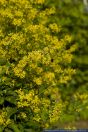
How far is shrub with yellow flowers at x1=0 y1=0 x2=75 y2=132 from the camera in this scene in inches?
245

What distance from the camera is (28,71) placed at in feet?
21.1

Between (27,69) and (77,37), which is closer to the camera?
(27,69)

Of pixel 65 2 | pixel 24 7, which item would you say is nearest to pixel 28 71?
pixel 24 7

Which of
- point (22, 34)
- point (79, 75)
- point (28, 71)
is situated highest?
point (22, 34)

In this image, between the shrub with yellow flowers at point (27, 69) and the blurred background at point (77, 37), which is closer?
the shrub with yellow flowers at point (27, 69)

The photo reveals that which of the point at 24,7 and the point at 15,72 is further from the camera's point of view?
the point at 24,7

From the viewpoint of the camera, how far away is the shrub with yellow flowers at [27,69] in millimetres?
6234

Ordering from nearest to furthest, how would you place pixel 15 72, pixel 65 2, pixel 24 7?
pixel 15 72
pixel 24 7
pixel 65 2

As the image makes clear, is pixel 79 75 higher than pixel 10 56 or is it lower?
lower

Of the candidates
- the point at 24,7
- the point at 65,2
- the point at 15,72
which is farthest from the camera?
the point at 65,2

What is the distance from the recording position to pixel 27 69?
6375 millimetres

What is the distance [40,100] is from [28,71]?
1.12 ft

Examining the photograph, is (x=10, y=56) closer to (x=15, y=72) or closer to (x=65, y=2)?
(x=15, y=72)

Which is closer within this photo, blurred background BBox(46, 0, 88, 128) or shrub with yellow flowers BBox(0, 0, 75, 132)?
shrub with yellow flowers BBox(0, 0, 75, 132)
